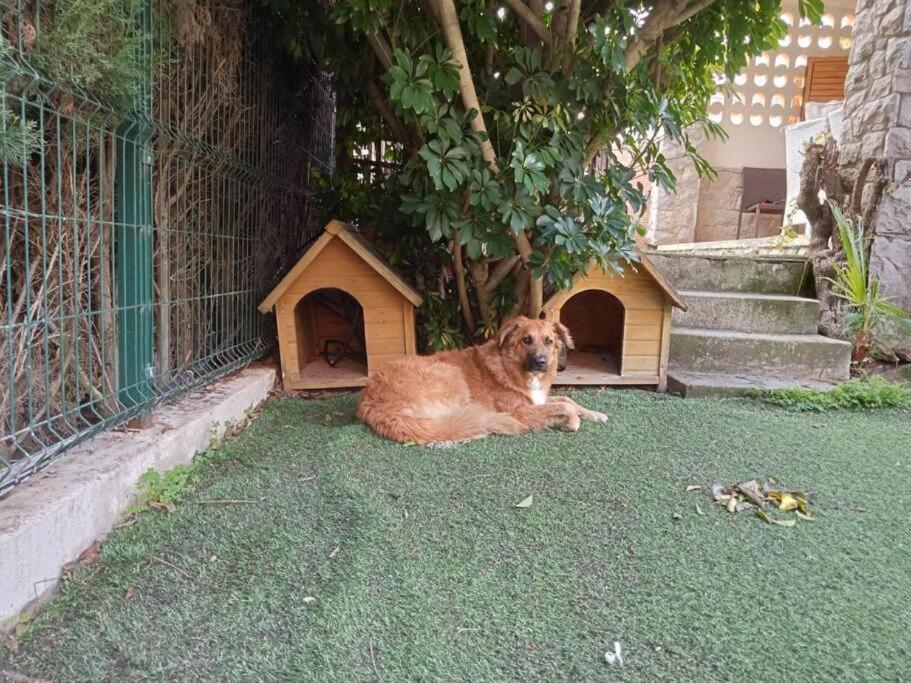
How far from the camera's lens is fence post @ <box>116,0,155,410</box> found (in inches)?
95.7

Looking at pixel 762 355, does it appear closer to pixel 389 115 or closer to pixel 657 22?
pixel 657 22

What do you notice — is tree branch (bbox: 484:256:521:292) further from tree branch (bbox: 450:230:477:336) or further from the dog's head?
the dog's head

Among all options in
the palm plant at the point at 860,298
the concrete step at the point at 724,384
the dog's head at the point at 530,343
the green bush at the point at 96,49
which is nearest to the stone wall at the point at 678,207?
the palm plant at the point at 860,298

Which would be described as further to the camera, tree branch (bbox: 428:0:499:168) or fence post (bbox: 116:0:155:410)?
tree branch (bbox: 428:0:499:168)

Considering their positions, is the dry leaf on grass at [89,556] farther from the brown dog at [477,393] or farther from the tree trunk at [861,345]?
the tree trunk at [861,345]

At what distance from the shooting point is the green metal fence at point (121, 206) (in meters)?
1.84

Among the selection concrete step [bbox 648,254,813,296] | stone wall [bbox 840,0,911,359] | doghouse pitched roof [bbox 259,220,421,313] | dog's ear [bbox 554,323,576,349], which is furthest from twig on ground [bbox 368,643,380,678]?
stone wall [bbox 840,0,911,359]

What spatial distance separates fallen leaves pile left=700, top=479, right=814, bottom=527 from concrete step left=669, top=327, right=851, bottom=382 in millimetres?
2223

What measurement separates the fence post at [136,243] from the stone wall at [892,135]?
18.2 feet

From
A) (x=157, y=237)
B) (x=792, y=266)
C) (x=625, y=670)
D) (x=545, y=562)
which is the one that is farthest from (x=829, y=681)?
(x=792, y=266)

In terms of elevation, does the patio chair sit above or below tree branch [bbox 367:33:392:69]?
above

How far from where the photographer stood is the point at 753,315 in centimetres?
505

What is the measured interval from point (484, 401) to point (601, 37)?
2193 millimetres

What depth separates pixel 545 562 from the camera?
6.35ft
